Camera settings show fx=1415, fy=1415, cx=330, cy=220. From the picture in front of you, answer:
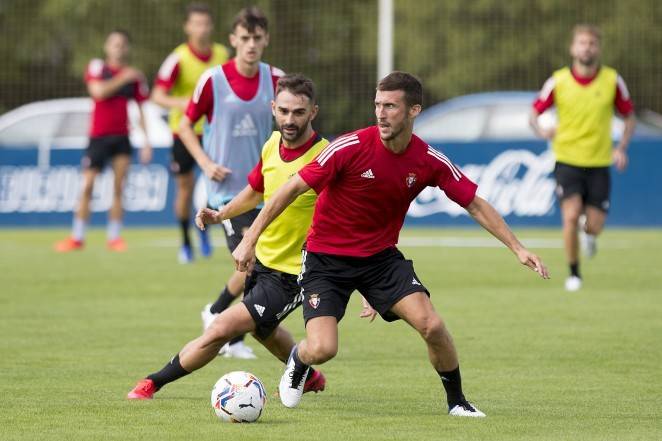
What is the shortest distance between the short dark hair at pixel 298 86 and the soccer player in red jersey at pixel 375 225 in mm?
A: 454

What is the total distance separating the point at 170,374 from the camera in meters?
7.64

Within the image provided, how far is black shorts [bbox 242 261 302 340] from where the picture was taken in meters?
7.68

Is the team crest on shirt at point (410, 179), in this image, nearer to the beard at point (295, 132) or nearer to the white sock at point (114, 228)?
Answer: the beard at point (295, 132)

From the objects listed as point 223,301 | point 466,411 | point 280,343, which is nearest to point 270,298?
point 280,343

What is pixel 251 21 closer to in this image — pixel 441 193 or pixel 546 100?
pixel 546 100

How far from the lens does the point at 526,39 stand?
3092cm

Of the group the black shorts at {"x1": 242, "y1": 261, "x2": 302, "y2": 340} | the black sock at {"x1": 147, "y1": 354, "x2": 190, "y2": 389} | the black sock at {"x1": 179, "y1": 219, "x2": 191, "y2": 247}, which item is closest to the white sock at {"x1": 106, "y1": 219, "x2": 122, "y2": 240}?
the black sock at {"x1": 179, "y1": 219, "x2": 191, "y2": 247}

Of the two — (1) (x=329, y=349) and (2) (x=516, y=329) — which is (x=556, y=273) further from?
(1) (x=329, y=349)

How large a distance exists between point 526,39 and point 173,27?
28.3 feet

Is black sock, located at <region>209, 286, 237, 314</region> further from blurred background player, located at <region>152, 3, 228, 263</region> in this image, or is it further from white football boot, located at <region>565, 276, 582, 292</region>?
blurred background player, located at <region>152, 3, 228, 263</region>

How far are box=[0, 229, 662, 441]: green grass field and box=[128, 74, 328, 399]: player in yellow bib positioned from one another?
241 mm

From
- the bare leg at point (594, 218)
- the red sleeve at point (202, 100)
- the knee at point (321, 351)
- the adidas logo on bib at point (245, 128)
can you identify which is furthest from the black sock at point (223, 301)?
the bare leg at point (594, 218)

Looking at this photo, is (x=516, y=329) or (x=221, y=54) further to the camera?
(x=221, y=54)

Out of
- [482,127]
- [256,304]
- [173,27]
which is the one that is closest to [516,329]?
[256,304]
